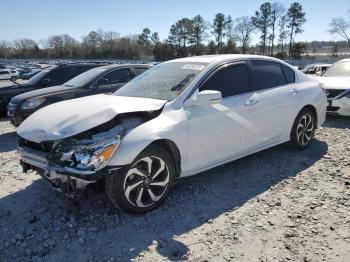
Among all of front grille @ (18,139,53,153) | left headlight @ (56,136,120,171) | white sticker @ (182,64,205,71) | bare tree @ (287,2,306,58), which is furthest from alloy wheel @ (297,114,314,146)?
bare tree @ (287,2,306,58)

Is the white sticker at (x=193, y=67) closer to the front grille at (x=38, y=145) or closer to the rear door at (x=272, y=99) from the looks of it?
the rear door at (x=272, y=99)

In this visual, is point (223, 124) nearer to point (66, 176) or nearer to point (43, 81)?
point (66, 176)

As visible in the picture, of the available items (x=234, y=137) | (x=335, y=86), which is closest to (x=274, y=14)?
(x=335, y=86)

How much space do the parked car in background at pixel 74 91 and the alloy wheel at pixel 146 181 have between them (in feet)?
14.6

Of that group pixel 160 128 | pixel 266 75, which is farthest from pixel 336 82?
pixel 160 128

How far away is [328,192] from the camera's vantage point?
13.8 ft

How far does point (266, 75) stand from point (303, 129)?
4.25 ft

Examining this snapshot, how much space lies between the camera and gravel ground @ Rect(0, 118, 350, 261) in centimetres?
308

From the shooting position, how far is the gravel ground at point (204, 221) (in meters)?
3.08

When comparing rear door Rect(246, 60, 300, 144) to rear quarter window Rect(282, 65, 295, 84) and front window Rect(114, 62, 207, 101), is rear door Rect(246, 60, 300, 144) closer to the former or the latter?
rear quarter window Rect(282, 65, 295, 84)

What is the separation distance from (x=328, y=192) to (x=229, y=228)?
1.56 meters

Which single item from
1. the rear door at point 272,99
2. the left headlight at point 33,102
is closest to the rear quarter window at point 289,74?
the rear door at point 272,99

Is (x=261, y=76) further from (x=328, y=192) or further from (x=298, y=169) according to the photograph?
(x=328, y=192)

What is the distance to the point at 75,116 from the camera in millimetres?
3627
